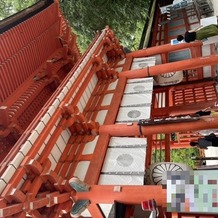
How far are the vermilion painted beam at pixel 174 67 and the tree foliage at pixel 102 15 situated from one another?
852 centimetres

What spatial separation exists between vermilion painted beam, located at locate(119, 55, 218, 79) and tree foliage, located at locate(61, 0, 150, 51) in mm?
8521

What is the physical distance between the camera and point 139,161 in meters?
5.60

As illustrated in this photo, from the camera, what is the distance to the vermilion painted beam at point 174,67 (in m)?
8.23

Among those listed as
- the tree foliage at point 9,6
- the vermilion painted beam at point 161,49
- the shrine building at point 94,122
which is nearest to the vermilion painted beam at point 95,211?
the shrine building at point 94,122

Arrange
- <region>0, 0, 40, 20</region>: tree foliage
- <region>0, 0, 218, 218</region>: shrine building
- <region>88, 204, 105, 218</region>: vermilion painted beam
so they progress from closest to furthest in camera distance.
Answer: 1. <region>0, 0, 218, 218</region>: shrine building
2. <region>88, 204, 105, 218</region>: vermilion painted beam
3. <region>0, 0, 40, 20</region>: tree foliage

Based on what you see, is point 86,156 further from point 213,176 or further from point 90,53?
point 90,53

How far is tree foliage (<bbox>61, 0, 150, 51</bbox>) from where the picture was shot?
628 inches

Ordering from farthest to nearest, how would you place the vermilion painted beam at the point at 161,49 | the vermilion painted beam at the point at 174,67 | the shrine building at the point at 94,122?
the vermilion painted beam at the point at 161,49, the vermilion painted beam at the point at 174,67, the shrine building at the point at 94,122

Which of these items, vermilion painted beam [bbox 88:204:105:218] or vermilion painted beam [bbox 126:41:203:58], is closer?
vermilion painted beam [bbox 88:204:105:218]

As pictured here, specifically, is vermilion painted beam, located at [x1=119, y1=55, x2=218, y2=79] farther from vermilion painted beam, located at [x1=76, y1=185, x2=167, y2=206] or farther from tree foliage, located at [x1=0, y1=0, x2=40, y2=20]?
tree foliage, located at [x1=0, y1=0, x2=40, y2=20]

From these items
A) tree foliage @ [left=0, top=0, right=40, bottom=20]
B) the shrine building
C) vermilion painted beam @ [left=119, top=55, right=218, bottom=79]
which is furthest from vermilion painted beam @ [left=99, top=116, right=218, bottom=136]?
tree foliage @ [left=0, top=0, right=40, bottom=20]

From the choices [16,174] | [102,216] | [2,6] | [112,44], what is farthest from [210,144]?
[2,6]

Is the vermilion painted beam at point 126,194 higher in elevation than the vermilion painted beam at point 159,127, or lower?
lower

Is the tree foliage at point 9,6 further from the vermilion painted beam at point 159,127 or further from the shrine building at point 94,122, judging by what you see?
the vermilion painted beam at point 159,127
